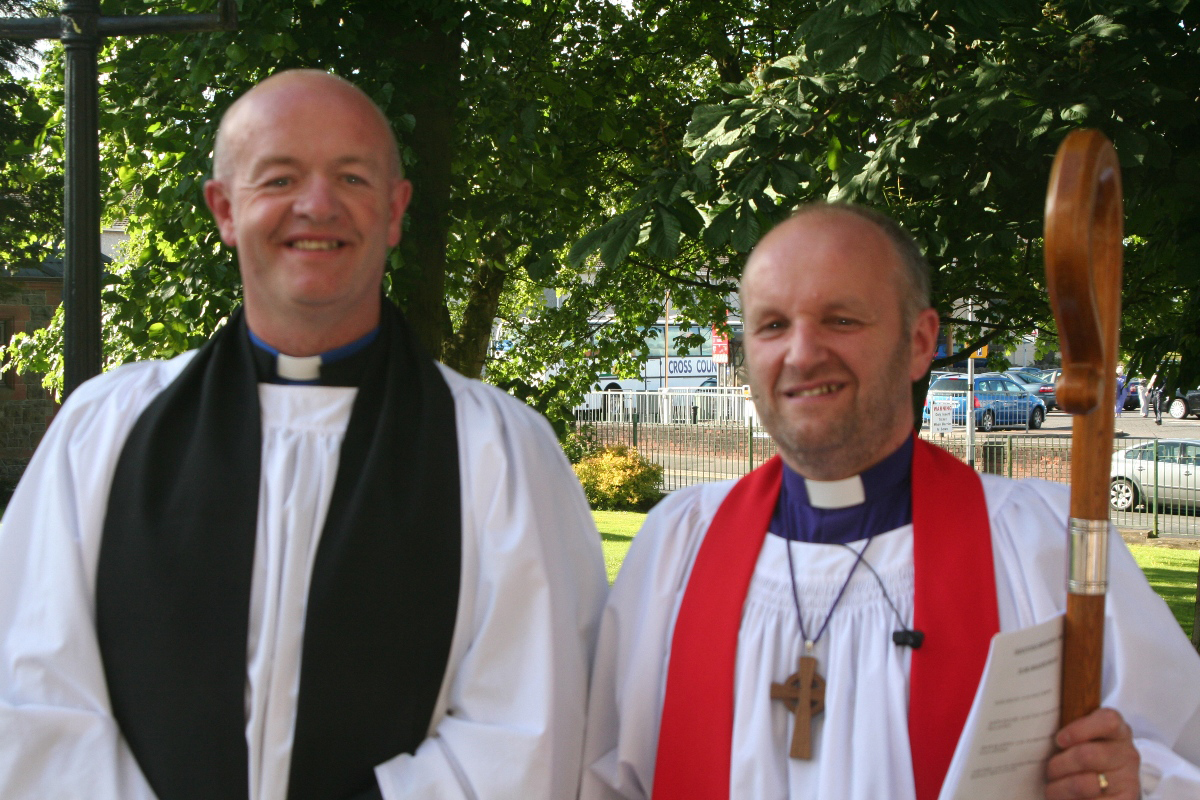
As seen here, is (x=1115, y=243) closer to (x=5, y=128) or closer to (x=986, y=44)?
(x=986, y=44)

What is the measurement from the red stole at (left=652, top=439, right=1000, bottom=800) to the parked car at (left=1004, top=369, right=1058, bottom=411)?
32.8 meters

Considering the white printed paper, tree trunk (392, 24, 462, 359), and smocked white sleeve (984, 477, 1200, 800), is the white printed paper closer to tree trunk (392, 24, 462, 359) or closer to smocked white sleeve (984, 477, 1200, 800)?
smocked white sleeve (984, 477, 1200, 800)

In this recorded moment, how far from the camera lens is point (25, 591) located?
2.15m

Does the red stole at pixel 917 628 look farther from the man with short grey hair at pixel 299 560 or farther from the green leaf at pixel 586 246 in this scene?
the green leaf at pixel 586 246

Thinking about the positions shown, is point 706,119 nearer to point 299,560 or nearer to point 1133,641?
point 299,560

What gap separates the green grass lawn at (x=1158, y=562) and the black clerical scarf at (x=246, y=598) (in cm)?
685

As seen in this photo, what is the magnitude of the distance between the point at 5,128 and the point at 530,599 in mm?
11740

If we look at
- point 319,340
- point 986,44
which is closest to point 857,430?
point 319,340

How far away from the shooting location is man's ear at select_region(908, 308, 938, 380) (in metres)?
2.17

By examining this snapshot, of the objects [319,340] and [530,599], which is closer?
[530,599]

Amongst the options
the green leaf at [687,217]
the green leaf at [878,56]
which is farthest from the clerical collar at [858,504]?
the green leaf at [687,217]

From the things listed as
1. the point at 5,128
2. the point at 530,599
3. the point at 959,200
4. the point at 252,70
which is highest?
the point at 5,128

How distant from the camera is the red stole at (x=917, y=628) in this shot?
1.96 meters

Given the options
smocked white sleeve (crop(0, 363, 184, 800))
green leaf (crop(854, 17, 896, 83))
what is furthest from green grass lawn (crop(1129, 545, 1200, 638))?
smocked white sleeve (crop(0, 363, 184, 800))
